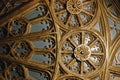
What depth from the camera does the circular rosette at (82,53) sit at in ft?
25.4

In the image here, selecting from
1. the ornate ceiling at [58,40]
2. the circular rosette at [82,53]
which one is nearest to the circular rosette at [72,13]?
the ornate ceiling at [58,40]

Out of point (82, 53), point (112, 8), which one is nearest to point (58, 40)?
point (82, 53)

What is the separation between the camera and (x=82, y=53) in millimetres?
7770

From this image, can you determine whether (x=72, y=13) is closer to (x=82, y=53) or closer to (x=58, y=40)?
(x=58, y=40)

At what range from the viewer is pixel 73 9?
25.7ft

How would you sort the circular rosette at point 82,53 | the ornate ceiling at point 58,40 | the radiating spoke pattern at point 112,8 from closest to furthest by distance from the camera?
the ornate ceiling at point 58,40 → the circular rosette at point 82,53 → the radiating spoke pattern at point 112,8

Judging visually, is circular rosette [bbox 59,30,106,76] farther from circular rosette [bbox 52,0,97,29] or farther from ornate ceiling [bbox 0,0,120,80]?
circular rosette [bbox 52,0,97,29]

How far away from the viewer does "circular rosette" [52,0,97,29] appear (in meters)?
7.83

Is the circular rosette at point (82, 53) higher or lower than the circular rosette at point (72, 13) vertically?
lower

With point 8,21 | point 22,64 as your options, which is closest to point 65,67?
point 22,64

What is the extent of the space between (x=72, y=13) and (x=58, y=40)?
73cm

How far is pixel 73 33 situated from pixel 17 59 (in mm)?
1468

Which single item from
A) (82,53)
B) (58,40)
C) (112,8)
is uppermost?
(112,8)

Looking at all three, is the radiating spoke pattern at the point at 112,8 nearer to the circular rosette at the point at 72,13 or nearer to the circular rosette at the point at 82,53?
the circular rosette at the point at 72,13
